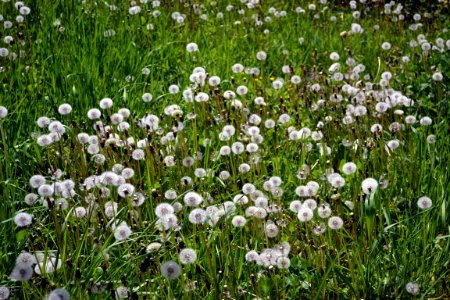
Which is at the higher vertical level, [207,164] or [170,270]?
[170,270]

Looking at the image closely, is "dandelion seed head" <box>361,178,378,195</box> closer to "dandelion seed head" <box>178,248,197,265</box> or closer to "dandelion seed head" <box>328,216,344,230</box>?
"dandelion seed head" <box>328,216,344,230</box>

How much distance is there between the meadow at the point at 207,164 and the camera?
2166 millimetres

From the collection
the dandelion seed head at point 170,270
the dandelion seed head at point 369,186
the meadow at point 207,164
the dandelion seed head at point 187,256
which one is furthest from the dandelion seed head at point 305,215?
the dandelion seed head at point 170,270

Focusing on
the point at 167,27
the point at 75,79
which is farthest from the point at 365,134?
the point at 167,27

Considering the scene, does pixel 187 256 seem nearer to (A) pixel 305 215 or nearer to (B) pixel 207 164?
(A) pixel 305 215

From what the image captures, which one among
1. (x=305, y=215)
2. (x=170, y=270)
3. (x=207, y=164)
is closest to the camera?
(x=170, y=270)

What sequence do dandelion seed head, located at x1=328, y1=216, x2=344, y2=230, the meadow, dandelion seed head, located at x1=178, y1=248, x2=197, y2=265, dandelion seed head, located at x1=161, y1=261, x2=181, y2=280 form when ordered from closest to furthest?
dandelion seed head, located at x1=161, y1=261, x2=181, y2=280, dandelion seed head, located at x1=178, y1=248, x2=197, y2=265, the meadow, dandelion seed head, located at x1=328, y1=216, x2=344, y2=230

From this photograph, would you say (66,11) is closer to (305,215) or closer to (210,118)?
(210,118)

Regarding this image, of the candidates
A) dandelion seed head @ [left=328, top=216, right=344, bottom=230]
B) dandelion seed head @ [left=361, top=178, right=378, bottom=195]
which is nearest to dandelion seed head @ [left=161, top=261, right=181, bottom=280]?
dandelion seed head @ [left=328, top=216, right=344, bottom=230]

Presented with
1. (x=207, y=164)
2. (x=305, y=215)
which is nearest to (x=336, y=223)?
(x=305, y=215)

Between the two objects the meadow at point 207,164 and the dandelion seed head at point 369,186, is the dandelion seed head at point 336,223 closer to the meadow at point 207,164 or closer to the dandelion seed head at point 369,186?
the meadow at point 207,164

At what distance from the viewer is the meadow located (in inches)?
85.3

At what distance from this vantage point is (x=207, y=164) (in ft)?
9.89

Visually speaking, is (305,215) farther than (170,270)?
Yes
